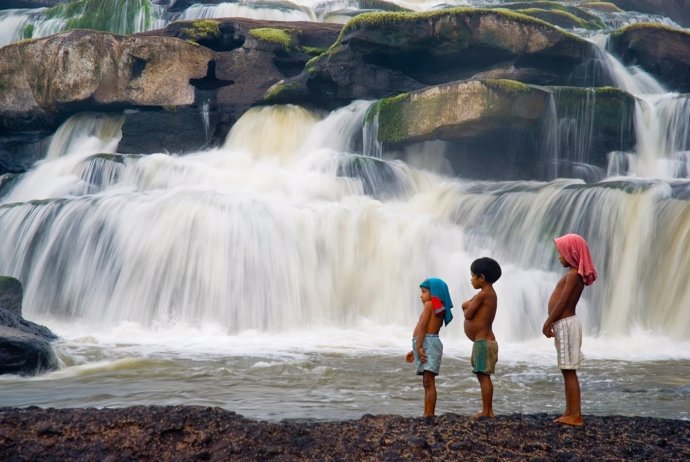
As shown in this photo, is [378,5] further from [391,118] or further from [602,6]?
[391,118]

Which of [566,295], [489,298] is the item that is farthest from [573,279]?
[489,298]

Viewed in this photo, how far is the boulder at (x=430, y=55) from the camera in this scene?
66.7 feet

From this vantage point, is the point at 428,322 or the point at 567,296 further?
the point at 428,322

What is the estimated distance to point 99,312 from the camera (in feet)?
47.5

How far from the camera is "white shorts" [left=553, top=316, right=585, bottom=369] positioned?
5926 mm

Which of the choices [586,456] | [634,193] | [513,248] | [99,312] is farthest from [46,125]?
[586,456]

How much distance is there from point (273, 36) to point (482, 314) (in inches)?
716

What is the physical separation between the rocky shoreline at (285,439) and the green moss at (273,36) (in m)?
18.4

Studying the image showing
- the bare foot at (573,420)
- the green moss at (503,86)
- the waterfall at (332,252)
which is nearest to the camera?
the bare foot at (573,420)

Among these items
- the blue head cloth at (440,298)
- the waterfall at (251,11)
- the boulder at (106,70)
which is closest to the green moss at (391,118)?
the boulder at (106,70)

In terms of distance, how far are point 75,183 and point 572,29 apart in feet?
52.8

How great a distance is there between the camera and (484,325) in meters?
6.12

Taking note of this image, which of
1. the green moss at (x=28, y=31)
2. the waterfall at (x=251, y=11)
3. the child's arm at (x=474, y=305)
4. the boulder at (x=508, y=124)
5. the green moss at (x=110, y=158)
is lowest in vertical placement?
the child's arm at (x=474, y=305)

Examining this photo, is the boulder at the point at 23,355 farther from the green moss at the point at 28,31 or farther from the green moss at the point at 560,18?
the green moss at the point at 28,31
